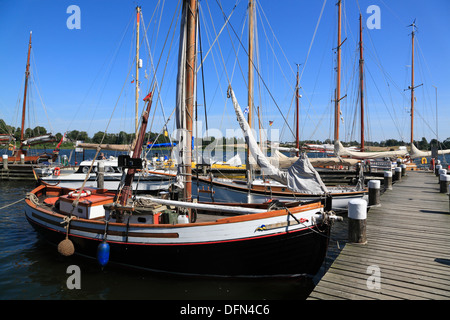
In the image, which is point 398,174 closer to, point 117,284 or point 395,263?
point 395,263

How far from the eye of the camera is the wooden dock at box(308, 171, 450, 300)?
5320 mm

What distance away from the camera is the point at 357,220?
7.73 metres

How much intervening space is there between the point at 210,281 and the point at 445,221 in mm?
8547

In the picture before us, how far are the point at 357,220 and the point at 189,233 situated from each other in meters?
4.61

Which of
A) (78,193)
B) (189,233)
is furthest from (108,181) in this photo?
(189,233)

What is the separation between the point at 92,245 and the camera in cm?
924

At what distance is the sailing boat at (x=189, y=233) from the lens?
7730mm

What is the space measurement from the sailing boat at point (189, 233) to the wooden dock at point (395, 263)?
1335 mm

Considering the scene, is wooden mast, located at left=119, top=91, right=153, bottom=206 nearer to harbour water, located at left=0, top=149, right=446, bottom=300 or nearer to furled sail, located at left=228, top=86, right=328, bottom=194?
harbour water, located at left=0, top=149, right=446, bottom=300

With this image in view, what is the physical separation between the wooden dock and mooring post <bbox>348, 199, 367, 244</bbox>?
0.22 metres

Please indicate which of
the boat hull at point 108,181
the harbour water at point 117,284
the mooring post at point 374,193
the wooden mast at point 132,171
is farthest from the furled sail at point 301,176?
the boat hull at point 108,181

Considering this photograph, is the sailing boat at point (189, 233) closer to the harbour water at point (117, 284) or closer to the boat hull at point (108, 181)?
the harbour water at point (117, 284)

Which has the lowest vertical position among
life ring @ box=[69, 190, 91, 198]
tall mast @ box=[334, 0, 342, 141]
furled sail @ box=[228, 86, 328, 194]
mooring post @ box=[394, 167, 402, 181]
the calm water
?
the calm water

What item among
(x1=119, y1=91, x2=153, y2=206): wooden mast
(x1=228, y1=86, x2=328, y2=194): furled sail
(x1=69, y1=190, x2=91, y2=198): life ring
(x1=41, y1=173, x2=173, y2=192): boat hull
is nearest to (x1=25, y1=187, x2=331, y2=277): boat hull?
(x1=119, y1=91, x2=153, y2=206): wooden mast
